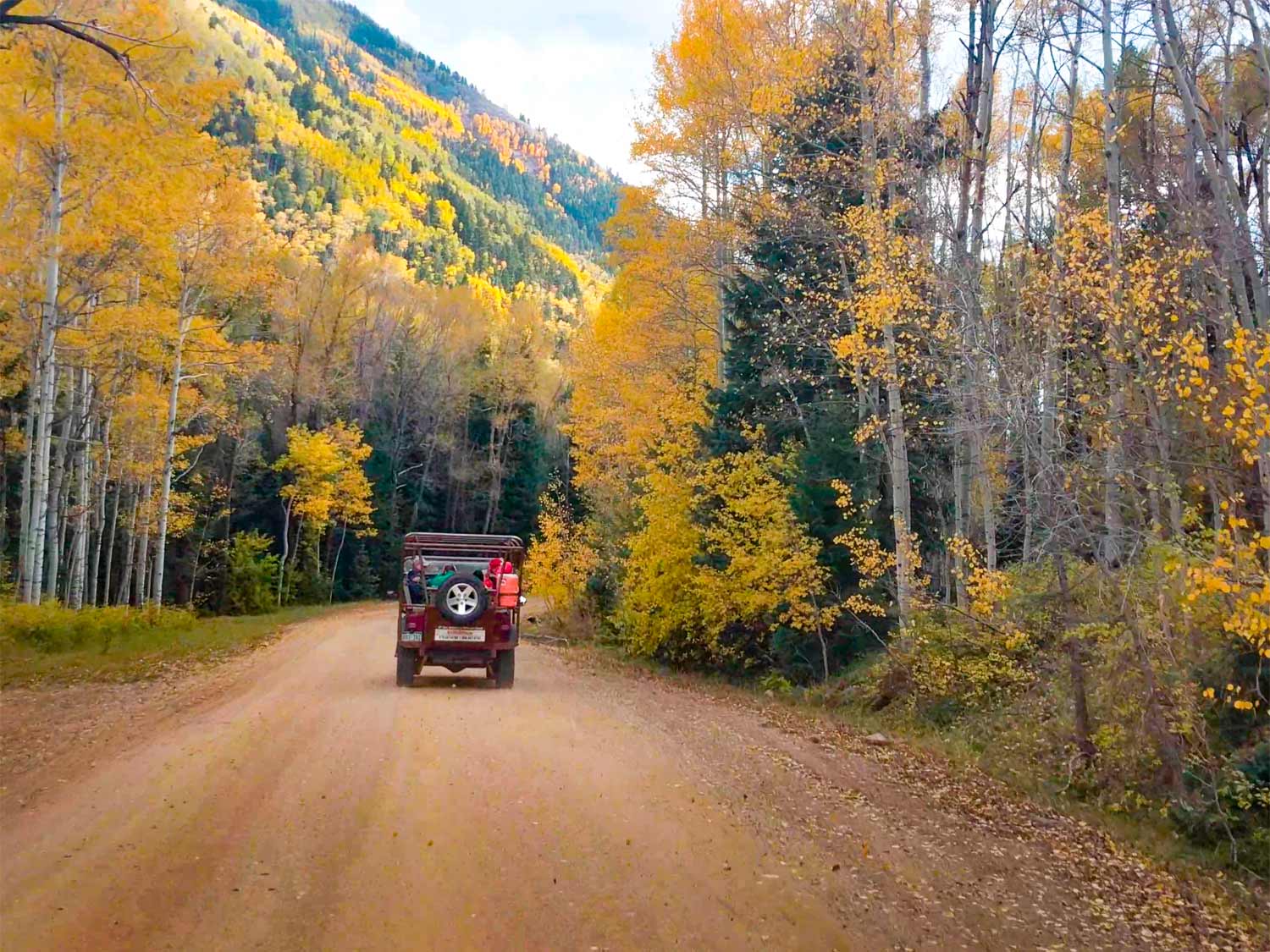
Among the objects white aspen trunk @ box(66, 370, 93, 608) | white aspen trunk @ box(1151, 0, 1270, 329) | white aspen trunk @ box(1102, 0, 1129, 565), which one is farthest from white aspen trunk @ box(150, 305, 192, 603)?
white aspen trunk @ box(1151, 0, 1270, 329)

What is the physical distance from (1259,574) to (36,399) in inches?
695

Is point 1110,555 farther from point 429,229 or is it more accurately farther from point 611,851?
A: point 429,229

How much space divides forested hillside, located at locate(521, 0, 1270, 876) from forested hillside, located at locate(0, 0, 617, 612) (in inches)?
334

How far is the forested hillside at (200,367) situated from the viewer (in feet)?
47.6

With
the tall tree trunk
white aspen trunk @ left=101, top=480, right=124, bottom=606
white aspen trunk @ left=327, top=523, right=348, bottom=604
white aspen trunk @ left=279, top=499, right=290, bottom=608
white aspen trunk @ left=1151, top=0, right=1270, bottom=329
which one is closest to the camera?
white aspen trunk @ left=1151, top=0, right=1270, bottom=329

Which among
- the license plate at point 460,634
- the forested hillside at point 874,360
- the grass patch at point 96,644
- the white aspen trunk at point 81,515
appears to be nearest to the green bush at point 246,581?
the forested hillside at point 874,360

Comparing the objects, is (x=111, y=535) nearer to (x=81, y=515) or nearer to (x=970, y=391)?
(x=81, y=515)

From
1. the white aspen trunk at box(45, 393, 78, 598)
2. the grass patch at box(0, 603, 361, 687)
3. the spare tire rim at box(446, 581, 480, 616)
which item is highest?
the white aspen trunk at box(45, 393, 78, 598)

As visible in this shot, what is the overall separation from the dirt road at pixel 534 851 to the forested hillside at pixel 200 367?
15.2 ft

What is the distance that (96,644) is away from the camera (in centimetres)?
1650

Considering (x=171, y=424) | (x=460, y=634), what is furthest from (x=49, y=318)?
(x=460, y=634)

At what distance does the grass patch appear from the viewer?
45.0ft

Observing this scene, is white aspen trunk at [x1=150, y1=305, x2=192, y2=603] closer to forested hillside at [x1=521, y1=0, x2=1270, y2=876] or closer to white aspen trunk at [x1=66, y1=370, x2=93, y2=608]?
white aspen trunk at [x1=66, y1=370, x2=93, y2=608]

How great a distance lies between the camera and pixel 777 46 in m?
16.6
